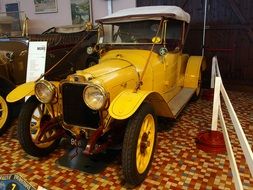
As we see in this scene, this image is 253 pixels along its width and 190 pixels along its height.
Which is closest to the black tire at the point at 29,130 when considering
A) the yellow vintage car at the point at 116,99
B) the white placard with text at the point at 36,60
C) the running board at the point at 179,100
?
the yellow vintage car at the point at 116,99

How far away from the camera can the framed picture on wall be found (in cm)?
728

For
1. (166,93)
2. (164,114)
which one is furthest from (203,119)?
(164,114)

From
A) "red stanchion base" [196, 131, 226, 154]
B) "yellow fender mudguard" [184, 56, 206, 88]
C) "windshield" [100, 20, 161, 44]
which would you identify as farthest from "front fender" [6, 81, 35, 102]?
"yellow fender mudguard" [184, 56, 206, 88]

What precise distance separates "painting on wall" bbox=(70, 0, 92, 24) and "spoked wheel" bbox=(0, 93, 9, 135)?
402 cm

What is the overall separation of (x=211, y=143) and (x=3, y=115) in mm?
2633

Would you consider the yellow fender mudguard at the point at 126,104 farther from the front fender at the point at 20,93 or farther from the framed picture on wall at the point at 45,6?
the framed picture on wall at the point at 45,6

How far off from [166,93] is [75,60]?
98.6 inches

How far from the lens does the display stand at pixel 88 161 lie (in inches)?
99.7

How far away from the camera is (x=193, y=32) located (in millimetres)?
5777

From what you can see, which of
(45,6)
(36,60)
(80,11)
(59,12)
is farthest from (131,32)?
(45,6)

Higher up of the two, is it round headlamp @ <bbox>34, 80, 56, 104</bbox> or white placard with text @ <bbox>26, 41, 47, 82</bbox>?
white placard with text @ <bbox>26, 41, 47, 82</bbox>

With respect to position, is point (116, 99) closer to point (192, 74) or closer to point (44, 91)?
point (44, 91)

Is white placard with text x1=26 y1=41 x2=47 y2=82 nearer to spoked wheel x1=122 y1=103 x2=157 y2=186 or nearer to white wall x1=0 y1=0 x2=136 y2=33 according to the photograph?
spoked wheel x1=122 y1=103 x2=157 y2=186

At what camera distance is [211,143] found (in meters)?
2.87
